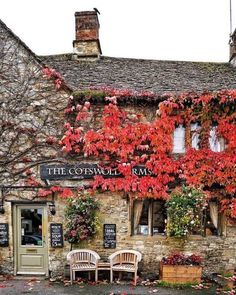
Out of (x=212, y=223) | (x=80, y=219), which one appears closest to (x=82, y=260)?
(x=80, y=219)

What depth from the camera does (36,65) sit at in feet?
40.5

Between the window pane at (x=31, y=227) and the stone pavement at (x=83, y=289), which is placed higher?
the window pane at (x=31, y=227)

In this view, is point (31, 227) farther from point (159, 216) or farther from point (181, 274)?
point (181, 274)

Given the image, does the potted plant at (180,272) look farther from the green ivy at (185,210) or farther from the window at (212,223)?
the window at (212,223)

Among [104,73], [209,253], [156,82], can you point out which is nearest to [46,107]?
[104,73]

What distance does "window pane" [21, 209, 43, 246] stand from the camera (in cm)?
1241

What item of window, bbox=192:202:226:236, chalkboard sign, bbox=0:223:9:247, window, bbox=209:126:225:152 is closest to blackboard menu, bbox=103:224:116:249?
window, bbox=192:202:226:236

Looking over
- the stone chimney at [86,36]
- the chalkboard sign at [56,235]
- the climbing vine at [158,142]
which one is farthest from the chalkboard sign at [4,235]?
the stone chimney at [86,36]

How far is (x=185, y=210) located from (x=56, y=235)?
4083 mm

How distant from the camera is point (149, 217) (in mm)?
12336

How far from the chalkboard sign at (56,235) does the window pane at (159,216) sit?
3.02m

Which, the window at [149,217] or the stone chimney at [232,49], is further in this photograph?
the stone chimney at [232,49]

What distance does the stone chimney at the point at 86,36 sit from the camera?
1559cm

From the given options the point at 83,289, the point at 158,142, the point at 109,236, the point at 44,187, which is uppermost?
the point at 158,142
